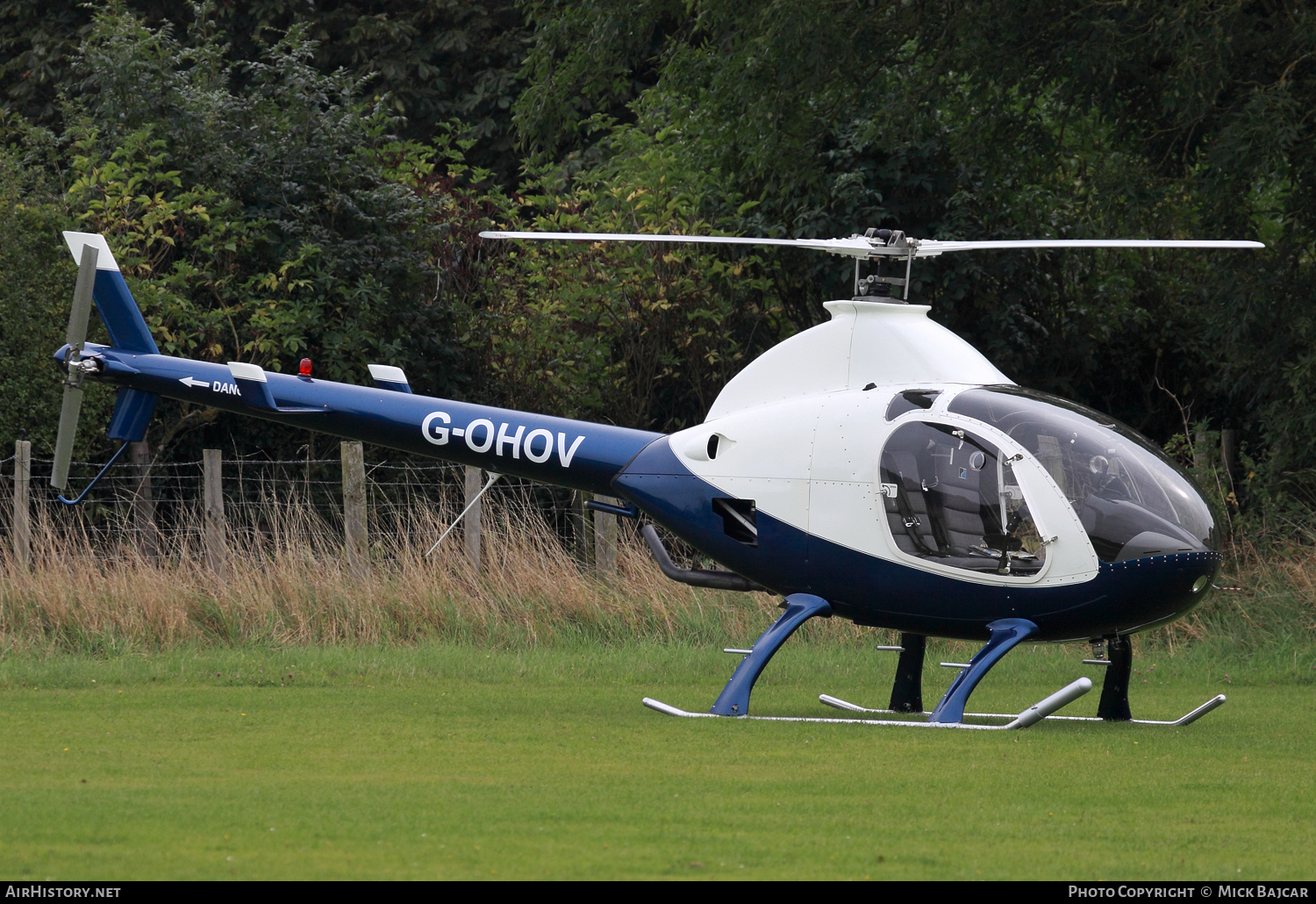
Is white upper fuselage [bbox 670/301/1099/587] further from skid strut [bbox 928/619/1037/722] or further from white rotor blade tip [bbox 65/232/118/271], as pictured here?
white rotor blade tip [bbox 65/232/118/271]

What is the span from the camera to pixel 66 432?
464 inches

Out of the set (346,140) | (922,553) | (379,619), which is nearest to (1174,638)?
(922,553)

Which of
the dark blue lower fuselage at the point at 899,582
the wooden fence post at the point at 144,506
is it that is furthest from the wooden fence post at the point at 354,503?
the dark blue lower fuselage at the point at 899,582

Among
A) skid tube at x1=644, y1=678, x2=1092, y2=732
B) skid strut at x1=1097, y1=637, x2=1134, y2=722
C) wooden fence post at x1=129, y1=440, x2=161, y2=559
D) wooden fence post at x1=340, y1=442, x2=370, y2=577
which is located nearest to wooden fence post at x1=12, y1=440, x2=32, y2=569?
wooden fence post at x1=129, y1=440, x2=161, y2=559

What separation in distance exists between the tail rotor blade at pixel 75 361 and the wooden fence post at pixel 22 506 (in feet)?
10.9

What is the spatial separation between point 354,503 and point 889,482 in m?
7.40

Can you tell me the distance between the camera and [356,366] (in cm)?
1977

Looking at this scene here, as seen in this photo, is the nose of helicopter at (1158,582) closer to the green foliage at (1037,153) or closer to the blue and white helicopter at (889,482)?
the blue and white helicopter at (889,482)

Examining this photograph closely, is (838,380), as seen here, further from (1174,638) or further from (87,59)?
(87,59)

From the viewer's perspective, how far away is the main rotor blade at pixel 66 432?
11.6 m

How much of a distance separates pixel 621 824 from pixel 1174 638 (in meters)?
9.62

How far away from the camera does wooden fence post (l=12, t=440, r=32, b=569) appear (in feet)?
48.6

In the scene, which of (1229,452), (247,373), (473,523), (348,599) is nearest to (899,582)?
(247,373)

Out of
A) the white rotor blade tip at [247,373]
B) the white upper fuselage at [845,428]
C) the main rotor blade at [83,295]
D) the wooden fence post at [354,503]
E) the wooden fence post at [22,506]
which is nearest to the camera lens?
the white upper fuselage at [845,428]
